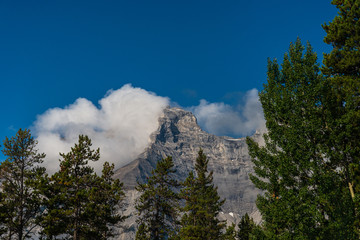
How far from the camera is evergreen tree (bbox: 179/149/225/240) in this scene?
3284cm

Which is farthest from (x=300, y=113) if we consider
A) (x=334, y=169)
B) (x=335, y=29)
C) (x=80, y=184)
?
(x=80, y=184)

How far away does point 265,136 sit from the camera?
56.0 ft

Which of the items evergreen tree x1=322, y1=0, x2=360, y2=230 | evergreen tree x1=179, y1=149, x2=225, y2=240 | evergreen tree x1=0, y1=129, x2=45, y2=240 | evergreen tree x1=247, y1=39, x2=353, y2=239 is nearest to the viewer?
evergreen tree x1=247, y1=39, x2=353, y2=239

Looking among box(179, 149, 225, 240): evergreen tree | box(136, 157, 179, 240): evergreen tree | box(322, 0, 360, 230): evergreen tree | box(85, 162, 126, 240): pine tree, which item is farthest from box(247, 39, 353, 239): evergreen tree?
box(179, 149, 225, 240): evergreen tree

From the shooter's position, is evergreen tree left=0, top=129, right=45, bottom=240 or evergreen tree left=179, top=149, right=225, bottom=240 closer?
evergreen tree left=0, top=129, right=45, bottom=240

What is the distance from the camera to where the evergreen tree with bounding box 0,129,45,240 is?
24.5 meters

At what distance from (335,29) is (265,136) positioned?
9037mm

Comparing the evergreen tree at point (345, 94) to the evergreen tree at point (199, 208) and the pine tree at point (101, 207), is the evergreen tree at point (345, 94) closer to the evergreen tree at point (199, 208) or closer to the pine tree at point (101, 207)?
the pine tree at point (101, 207)

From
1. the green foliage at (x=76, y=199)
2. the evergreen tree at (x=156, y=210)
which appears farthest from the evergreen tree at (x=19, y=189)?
the evergreen tree at (x=156, y=210)

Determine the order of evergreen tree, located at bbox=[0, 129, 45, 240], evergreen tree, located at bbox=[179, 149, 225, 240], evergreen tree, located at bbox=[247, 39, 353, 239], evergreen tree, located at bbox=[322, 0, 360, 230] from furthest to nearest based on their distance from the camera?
evergreen tree, located at bbox=[179, 149, 225, 240], evergreen tree, located at bbox=[0, 129, 45, 240], evergreen tree, located at bbox=[322, 0, 360, 230], evergreen tree, located at bbox=[247, 39, 353, 239]

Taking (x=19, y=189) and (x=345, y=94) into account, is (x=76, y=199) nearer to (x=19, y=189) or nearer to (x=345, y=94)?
(x=19, y=189)

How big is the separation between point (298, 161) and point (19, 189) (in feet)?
78.3

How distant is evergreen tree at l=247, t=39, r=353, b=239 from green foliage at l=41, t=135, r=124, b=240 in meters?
16.4

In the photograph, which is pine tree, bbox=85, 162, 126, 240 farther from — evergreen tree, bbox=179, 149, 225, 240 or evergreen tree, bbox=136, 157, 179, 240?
evergreen tree, bbox=179, 149, 225, 240
